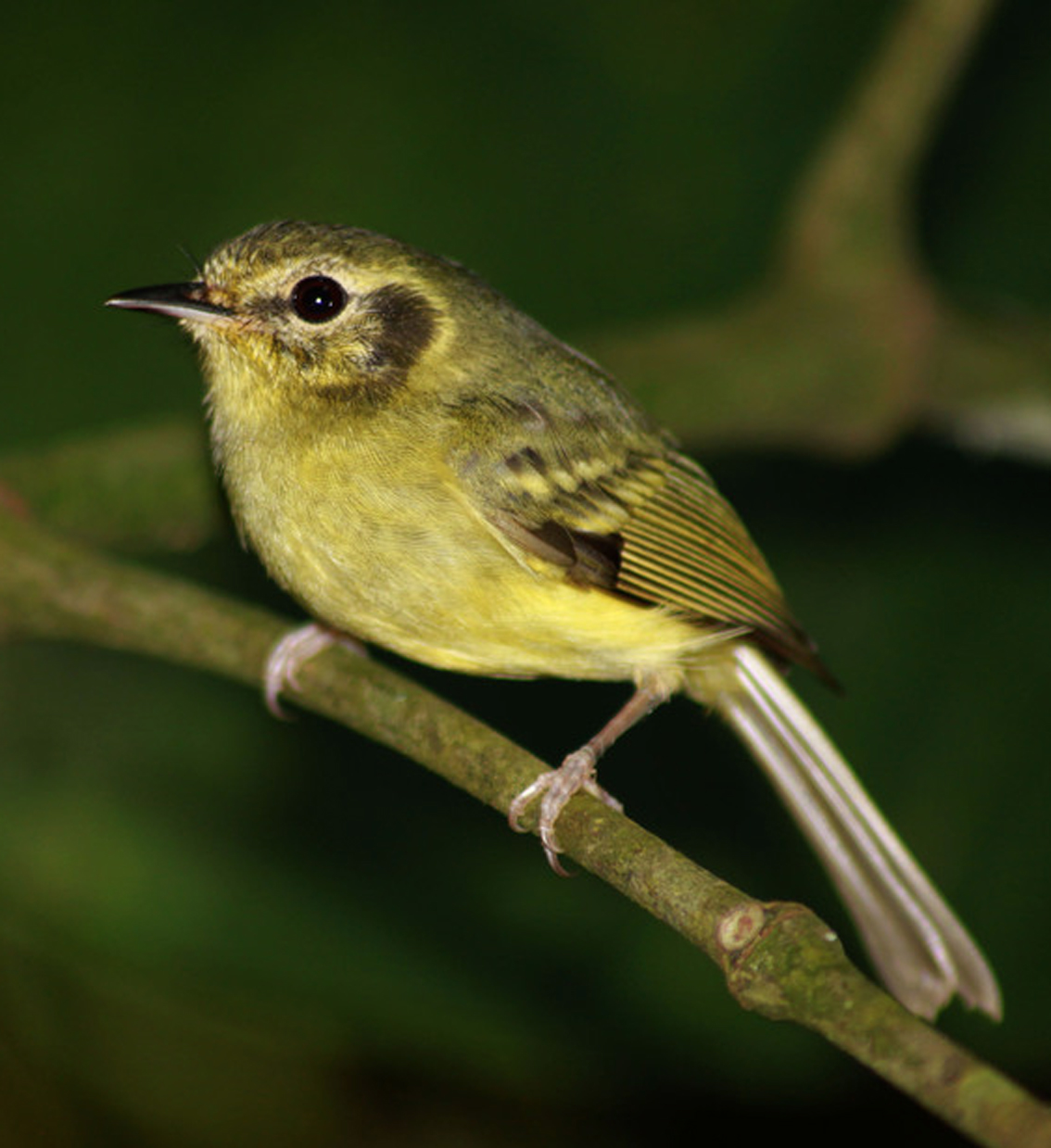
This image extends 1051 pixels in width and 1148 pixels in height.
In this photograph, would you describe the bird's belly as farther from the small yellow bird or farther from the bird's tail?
the bird's tail

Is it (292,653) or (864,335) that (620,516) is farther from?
(864,335)

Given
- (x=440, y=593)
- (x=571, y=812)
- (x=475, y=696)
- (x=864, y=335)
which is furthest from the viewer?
(x=864, y=335)

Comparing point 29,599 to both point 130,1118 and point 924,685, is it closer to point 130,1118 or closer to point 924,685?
point 130,1118

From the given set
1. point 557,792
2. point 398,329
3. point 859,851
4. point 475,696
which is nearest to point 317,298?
point 398,329

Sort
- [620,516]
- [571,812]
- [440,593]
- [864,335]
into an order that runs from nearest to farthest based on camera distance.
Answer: [571,812] < [440,593] < [620,516] < [864,335]

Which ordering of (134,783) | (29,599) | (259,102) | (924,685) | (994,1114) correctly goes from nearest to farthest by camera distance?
(994,1114), (29,599), (134,783), (924,685), (259,102)

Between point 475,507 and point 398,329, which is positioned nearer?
point 475,507

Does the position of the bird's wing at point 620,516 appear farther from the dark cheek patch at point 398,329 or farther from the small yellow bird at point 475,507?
the dark cheek patch at point 398,329

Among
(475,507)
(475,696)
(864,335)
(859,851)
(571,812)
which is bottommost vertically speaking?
(475,696)

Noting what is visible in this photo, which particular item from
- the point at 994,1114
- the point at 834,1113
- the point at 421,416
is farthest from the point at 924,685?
the point at 994,1114
